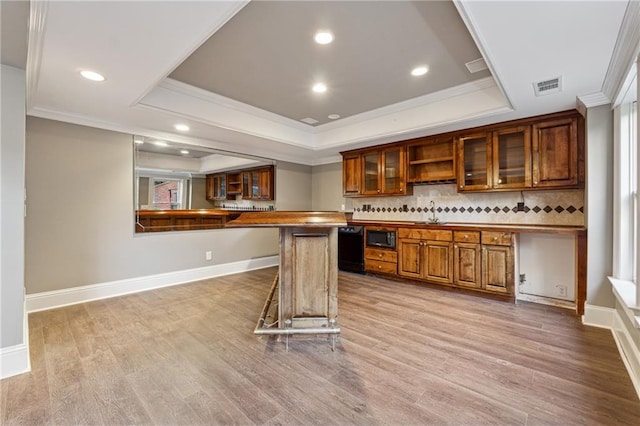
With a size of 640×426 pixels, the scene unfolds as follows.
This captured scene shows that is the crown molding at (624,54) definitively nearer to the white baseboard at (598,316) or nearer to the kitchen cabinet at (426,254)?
the white baseboard at (598,316)

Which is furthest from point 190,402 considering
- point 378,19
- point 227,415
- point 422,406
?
point 378,19

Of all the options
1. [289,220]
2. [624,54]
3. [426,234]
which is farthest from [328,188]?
[624,54]

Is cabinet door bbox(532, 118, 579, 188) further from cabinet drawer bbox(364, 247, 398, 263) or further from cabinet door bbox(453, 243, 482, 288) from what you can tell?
cabinet drawer bbox(364, 247, 398, 263)

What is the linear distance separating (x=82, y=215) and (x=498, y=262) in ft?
16.8

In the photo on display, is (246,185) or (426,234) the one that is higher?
(246,185)

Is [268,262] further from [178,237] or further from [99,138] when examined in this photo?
[99,138]

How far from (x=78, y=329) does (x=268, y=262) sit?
316 cm

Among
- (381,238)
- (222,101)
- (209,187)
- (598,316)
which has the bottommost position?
(598,316)

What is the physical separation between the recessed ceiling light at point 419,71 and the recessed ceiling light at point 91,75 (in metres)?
2.91

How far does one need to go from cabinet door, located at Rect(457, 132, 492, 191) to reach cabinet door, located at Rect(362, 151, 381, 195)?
4.37ft

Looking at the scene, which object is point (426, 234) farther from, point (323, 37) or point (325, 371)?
point (323, 37)

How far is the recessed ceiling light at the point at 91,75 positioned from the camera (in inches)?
92.0

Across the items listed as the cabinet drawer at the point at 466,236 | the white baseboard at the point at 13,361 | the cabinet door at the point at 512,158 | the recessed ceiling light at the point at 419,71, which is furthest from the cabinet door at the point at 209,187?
the cabinet door at the point at 512,158

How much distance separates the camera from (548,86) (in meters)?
2.63
